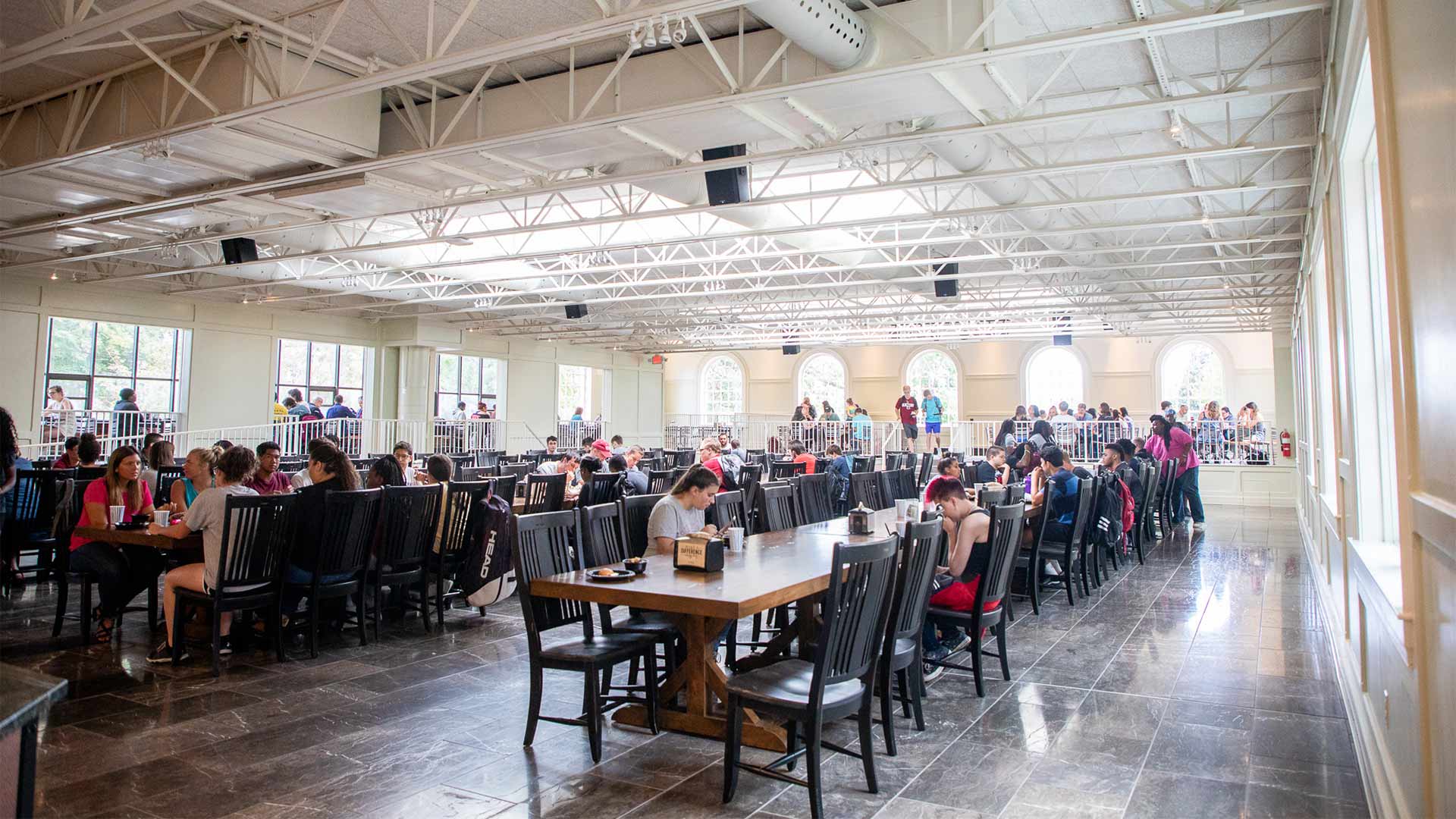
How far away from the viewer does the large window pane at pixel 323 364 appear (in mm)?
17188

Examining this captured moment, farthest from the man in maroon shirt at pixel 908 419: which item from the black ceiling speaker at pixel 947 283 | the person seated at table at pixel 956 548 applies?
the person seated at table at pixel 956 548

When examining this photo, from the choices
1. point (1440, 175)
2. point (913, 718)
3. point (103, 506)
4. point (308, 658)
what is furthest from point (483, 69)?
point (1440, 175)

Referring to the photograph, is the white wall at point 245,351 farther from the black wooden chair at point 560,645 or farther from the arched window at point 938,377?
the black wooden chair at point 560,645

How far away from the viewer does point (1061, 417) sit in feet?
53.6

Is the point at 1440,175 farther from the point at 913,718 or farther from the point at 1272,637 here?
the point at 1272,637

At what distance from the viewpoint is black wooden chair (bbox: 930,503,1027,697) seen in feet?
13.4

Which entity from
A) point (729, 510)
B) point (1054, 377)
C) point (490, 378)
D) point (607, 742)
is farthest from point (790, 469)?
point (1054, 377)

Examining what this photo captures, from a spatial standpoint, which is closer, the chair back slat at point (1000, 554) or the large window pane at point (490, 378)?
the chair back slat at point (1000, 554)

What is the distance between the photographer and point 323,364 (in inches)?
685

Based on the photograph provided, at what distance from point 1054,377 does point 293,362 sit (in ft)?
57.7

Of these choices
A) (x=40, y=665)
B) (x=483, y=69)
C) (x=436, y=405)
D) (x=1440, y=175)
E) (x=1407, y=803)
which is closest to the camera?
(x=1440, y=175)

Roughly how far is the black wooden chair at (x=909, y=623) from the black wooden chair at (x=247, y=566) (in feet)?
10.3

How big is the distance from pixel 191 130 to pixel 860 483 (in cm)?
545

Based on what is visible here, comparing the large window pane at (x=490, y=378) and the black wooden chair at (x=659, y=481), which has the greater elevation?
the large window pane at (x=490, y=378)
